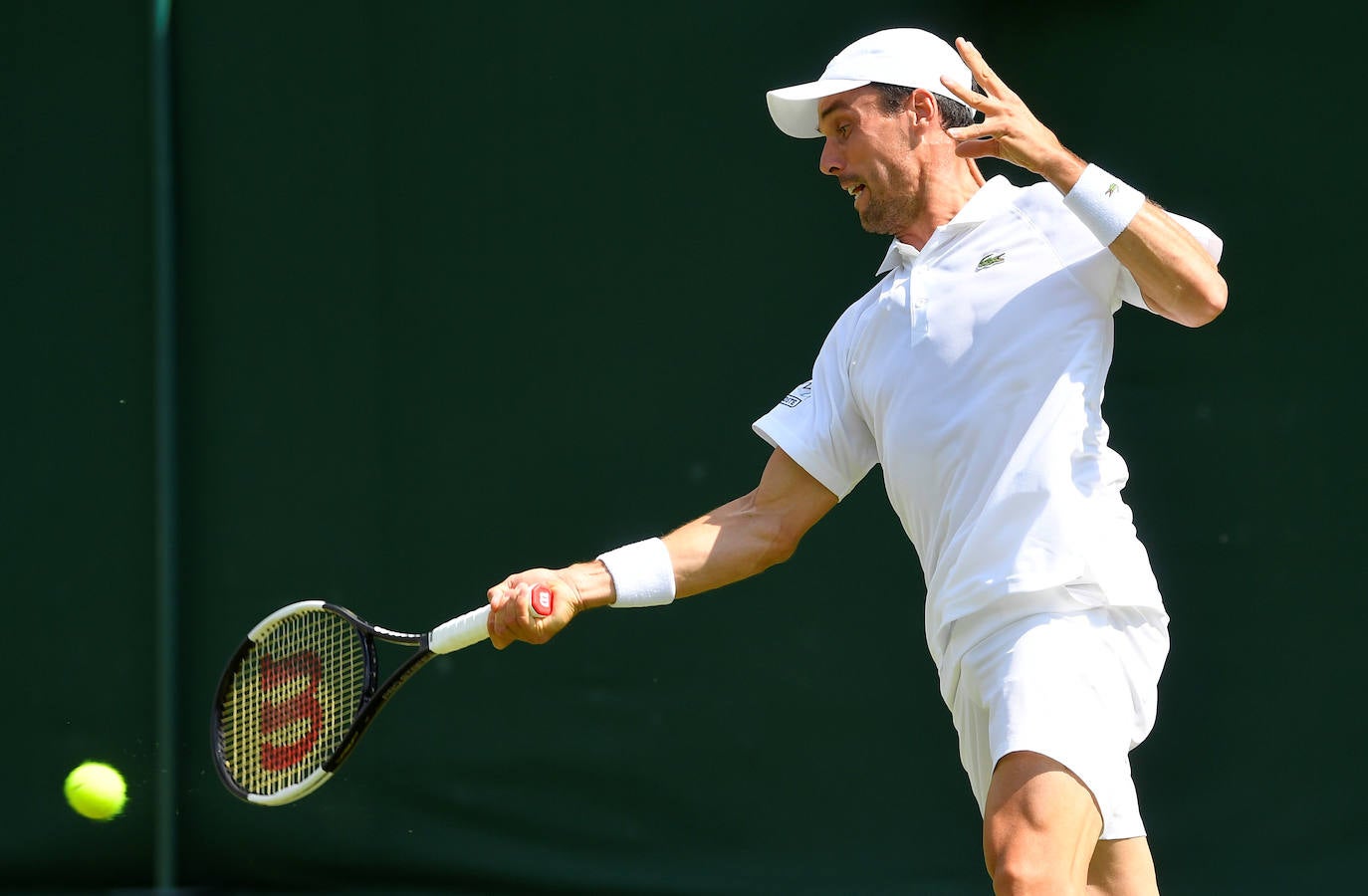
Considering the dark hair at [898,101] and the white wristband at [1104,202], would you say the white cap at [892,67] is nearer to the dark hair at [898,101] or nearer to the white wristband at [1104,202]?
the dark hair at [898,101]

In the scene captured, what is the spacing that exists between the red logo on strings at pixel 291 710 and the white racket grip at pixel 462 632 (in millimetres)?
395

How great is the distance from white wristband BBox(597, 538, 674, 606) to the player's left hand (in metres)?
0.81

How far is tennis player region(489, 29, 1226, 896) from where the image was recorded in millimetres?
2203

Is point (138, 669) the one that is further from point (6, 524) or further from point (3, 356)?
point (3, 356)

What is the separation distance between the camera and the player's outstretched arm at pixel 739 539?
260 cm

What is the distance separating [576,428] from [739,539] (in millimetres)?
1041

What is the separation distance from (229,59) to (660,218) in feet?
3.68

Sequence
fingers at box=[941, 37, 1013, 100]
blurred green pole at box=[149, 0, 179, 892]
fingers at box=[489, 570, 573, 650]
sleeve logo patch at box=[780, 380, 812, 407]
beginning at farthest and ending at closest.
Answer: blurred green pole at box=[149, 0, 179, 892] < sleeve logo patch at box=[780, 380, 812, 407] < fingers at box=[489, 570, 573, 650] < fingers at box=[941, 37, 1013, 100]

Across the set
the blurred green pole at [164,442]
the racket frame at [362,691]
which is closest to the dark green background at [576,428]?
the blurred green pole at [164,442]

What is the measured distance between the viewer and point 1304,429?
3.25m

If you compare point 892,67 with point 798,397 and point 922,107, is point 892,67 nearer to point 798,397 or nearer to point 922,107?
point 922,107

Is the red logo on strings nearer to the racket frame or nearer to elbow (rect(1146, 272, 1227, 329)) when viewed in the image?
the racket frame

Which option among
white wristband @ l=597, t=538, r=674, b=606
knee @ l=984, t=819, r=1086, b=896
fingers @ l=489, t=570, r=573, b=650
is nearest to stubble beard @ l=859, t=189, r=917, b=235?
white wristband @ l=597, t=538, r=674, b=606

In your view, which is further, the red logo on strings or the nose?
the red logo on strings
